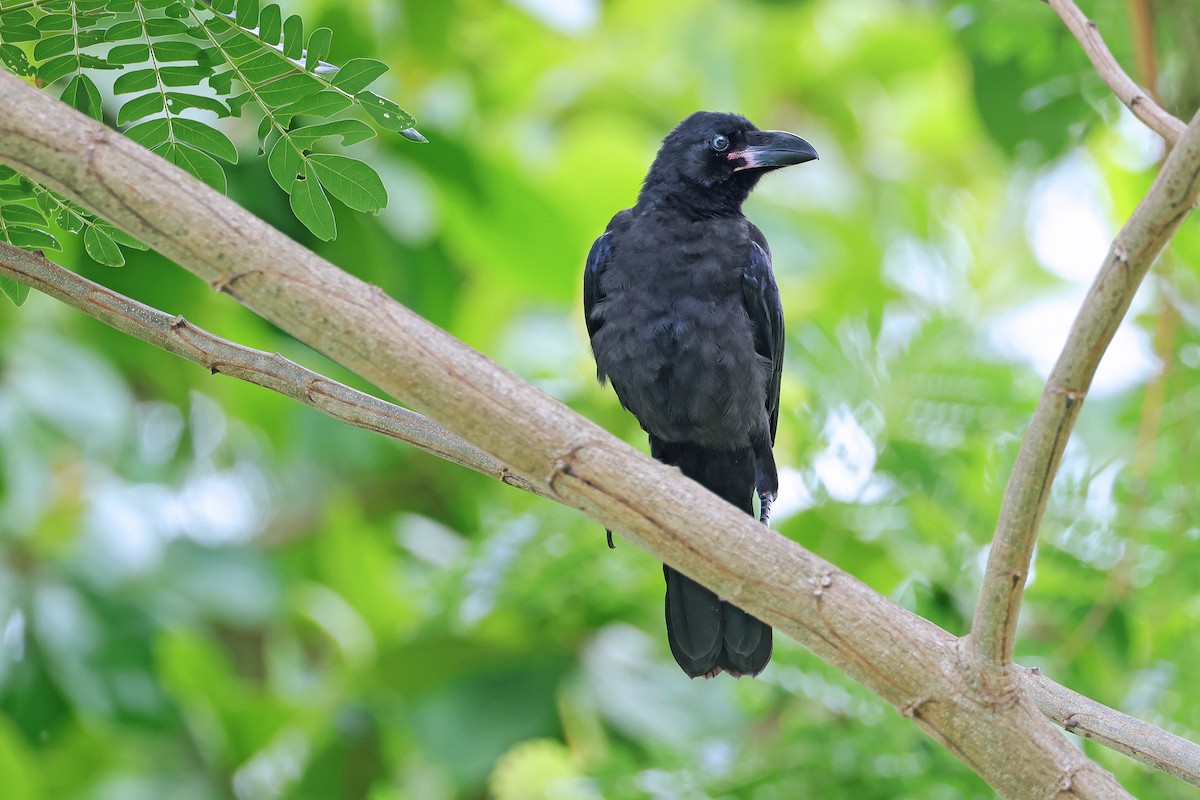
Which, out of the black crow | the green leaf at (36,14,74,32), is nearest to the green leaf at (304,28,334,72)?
the green leaf at (36,14,74,32)

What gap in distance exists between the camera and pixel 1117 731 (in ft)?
5.39

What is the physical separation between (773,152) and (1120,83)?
1291mm

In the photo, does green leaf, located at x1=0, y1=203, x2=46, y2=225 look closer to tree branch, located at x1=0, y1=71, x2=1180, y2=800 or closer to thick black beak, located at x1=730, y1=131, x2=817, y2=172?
tree branch, located at x1=0, y1=71, x2=1180, y2=800

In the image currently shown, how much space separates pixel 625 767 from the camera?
3.36 metres

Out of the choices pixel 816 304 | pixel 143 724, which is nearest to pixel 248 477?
pixel 143 724

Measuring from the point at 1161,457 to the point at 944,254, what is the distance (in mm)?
1055

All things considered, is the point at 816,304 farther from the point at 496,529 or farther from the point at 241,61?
the point at 241,61

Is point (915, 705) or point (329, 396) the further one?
point (329, 396)

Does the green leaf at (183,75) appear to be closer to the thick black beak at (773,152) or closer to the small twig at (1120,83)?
the small twig at (1120,83)

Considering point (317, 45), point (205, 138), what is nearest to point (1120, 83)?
point (317, 45)

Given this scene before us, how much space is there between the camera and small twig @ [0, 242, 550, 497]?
5.35ft

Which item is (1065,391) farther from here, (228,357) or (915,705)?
(228,357)

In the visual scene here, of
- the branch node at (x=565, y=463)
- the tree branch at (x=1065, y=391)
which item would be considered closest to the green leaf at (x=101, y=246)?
the branch node at (x=565, y=463)

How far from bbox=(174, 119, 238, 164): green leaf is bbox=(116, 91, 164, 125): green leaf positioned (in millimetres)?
41
